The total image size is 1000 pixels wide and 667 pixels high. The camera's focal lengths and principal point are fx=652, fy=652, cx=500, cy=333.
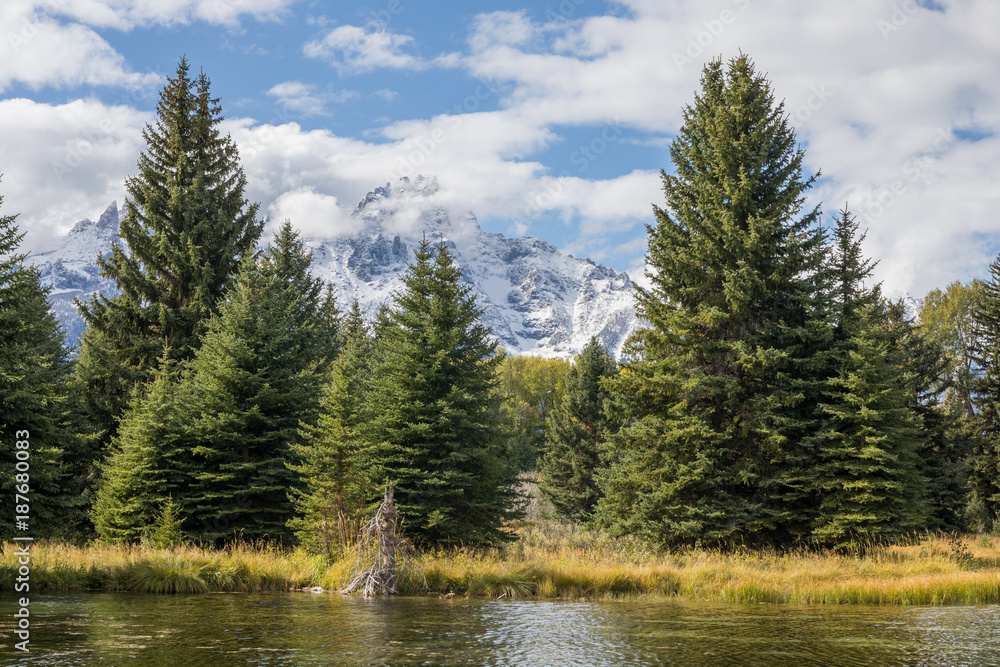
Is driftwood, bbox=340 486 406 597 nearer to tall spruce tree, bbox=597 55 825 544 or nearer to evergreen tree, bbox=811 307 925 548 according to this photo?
tall spruce tree, bbox=597 55 825 544

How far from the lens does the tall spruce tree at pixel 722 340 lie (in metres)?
20.4

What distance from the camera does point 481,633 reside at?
376 inches

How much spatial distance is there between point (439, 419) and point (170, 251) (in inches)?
693

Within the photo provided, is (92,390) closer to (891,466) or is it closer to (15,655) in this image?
(15,655)

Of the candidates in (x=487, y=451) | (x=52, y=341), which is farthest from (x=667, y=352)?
(x=52, y=341)

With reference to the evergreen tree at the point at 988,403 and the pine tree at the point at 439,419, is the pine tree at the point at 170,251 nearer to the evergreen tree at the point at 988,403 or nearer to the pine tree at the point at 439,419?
the pine tree at the point at 439,419

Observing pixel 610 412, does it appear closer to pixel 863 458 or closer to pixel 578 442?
pixel 863 458

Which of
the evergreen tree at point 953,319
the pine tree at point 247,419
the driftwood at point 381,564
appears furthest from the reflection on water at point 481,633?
the evergreen tree at point 953,319

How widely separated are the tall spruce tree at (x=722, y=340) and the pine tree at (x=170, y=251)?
18.7 m

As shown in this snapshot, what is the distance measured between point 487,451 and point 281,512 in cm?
752

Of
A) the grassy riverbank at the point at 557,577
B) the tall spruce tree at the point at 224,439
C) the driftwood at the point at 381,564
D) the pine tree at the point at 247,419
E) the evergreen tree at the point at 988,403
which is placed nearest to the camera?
the grassy riverbank at the point at 557,577

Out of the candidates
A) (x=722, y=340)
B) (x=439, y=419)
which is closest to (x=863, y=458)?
(x=722, y=340)

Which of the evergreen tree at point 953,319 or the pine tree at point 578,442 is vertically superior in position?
the evergreen tree at point 953,319

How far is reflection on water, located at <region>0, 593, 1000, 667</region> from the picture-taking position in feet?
25.4
